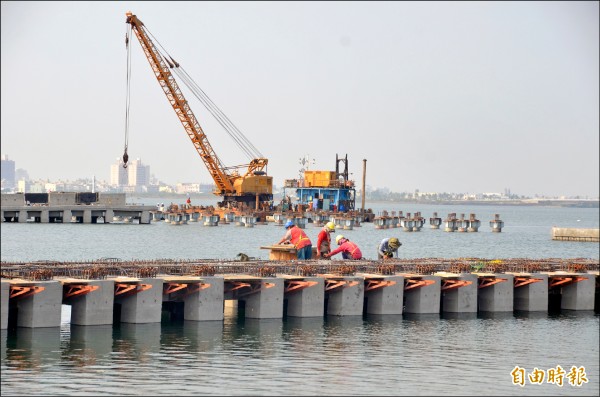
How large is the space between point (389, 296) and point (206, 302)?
7.78 meters

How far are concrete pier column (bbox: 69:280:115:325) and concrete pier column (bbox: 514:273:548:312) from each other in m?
18.6

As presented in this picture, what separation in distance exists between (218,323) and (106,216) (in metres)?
103

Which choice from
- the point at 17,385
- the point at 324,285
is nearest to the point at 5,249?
the point at 324,285

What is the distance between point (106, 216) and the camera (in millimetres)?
141875

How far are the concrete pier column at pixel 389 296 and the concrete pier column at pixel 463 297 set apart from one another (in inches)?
110

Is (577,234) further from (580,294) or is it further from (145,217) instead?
(580,294)

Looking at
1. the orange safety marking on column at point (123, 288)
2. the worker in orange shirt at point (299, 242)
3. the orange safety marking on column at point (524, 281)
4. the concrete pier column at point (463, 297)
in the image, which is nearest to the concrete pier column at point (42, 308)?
the orange safety marking on column at point (123, 288)

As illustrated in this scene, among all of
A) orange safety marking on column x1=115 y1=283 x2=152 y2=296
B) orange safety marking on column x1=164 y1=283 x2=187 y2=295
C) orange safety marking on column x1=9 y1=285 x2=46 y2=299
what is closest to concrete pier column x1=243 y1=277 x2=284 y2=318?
orange safety marking on column x1=164 y1=283 x2=187 y2=295

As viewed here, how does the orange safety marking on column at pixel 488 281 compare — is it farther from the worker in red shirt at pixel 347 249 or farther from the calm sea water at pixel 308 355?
the worker in red shirt at pixel 347 249

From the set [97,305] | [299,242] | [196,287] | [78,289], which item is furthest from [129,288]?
[299,242]

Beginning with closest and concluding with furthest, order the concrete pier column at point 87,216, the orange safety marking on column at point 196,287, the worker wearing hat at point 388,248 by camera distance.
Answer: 1. the orange safety marking on column at point 196,287
2. the worker wearing hat at point 388,248
3. the concrete pier column at point 87,216

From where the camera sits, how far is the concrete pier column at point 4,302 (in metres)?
35.7

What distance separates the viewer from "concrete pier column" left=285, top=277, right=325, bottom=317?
42750mm

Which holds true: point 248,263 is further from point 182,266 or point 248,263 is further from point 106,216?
point 106,216
